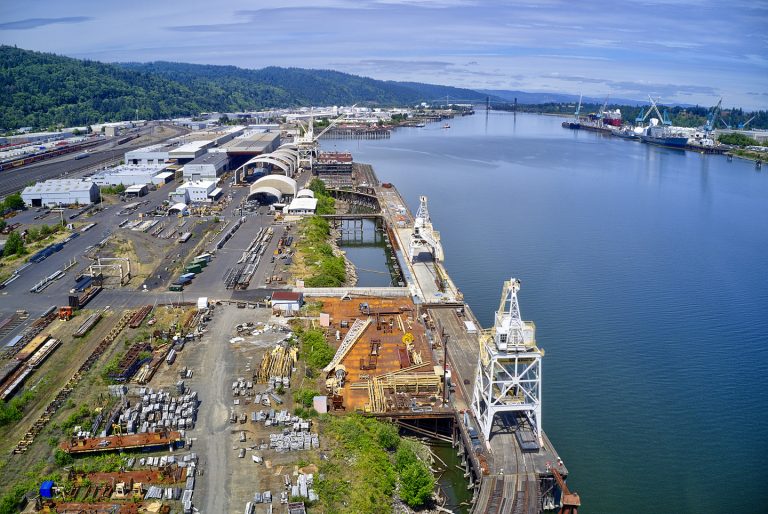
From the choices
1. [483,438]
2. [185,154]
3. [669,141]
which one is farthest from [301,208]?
[669,141]

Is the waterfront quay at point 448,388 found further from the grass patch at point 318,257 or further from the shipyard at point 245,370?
the grass patch at point 318,257

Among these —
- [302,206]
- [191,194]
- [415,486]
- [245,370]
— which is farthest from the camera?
[191,194]

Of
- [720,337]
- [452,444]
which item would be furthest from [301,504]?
[720,337]

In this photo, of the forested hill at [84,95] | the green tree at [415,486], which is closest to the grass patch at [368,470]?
the green tree at [415,486]

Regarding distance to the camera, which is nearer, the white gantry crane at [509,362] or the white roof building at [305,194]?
the white gantry crane at [509,362]

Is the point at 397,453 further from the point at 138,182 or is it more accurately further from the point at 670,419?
the point at 138,182

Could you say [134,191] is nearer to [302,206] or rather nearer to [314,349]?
[302,206]

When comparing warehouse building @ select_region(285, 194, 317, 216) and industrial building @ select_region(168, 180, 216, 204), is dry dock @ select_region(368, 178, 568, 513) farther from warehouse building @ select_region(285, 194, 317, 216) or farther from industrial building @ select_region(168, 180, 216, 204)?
industrial building @ select_region(168, 180, 216, 204)

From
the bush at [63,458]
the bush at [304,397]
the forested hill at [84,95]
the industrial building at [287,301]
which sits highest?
the forested hill at [84,95]
